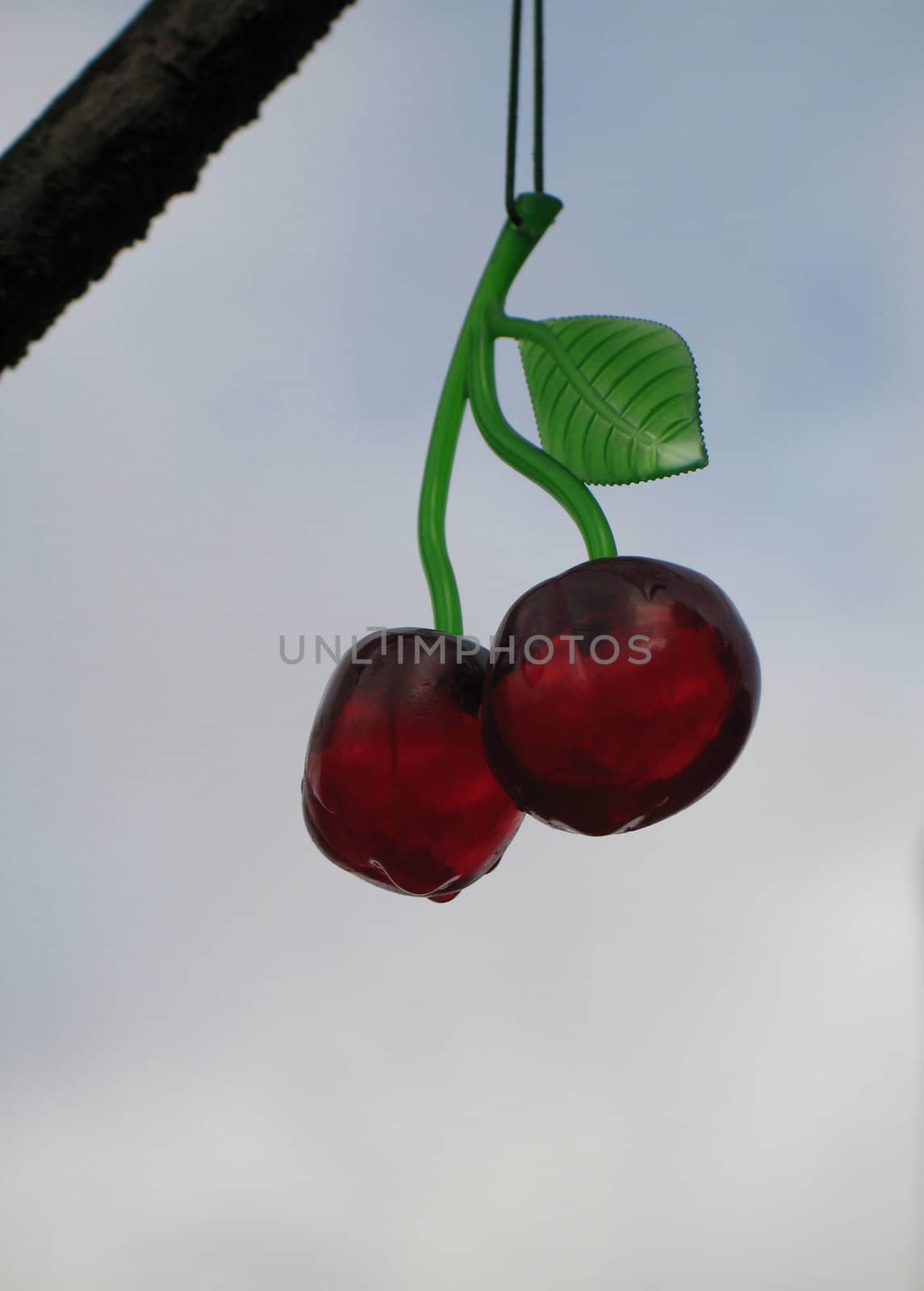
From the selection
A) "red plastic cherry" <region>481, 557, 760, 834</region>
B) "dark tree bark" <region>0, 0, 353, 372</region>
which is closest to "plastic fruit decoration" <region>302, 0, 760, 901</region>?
"red plastic cherry" <region>481, 557, 760, 834</region>

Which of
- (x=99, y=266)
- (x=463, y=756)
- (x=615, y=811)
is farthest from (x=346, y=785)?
(x=99, y=266)

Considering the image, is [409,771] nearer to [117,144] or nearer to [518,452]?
[518,452]

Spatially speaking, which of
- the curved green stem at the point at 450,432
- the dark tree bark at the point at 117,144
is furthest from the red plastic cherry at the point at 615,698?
the dark tree bark at the point at 117,144

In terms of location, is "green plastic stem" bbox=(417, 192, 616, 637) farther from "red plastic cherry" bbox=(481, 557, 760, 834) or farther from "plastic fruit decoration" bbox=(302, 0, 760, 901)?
"red plastic cherry" bbox=(481, 557, 760, 834)

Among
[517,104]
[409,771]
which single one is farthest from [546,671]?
[517,104]

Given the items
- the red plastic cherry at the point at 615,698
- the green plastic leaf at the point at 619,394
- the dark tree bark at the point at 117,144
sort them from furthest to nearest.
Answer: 1. the green plastic leaf at the point at 619,394
2. the red plastic cherry at the point at 615,698
3. the dark tree bark at the point at 117,144

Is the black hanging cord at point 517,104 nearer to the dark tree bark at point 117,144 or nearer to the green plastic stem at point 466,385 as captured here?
the green plastic stem at point 466,385

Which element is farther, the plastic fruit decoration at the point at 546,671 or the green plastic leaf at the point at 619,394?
the green plastic leaf at the point at 619,394
